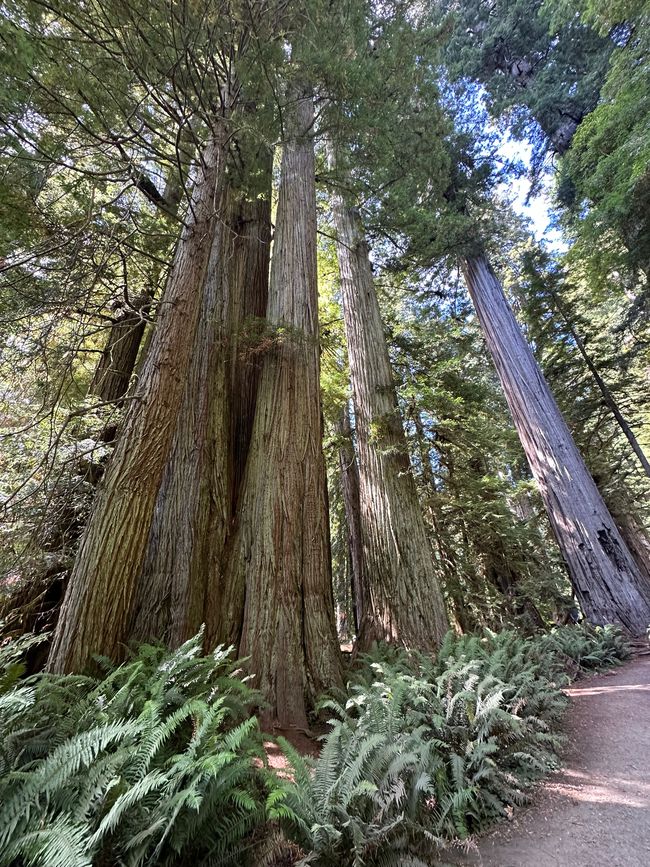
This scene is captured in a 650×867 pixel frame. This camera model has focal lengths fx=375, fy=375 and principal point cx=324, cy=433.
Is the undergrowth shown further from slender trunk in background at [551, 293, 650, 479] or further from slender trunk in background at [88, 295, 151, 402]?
slender trunk in background at [551, 293, 650, 479]

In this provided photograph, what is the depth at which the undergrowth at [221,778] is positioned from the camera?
4.11ft

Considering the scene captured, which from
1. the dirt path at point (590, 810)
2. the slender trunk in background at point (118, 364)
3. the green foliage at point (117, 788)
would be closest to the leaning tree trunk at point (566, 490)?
the dirt path at point (590, 810)

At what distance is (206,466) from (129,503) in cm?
150

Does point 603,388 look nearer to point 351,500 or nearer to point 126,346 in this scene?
point 351,500

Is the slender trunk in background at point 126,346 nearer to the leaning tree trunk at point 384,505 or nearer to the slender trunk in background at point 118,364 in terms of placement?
the slender trunk in background at point 118,364

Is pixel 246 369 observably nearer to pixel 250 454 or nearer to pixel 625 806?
pixel 250 454

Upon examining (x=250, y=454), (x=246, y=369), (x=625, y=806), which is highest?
(x=246, y=369)

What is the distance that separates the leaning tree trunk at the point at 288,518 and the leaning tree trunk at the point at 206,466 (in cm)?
28

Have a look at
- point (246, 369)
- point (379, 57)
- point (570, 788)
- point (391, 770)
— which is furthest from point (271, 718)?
point (379, 57)

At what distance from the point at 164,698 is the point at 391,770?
116cm

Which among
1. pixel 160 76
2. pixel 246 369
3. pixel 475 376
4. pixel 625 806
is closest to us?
pixel 625 806

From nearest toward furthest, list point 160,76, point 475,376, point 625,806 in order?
point 625,806 < point 160,76 < point 475,376

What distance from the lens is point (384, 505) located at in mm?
4859

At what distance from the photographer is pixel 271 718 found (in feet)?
9.75
